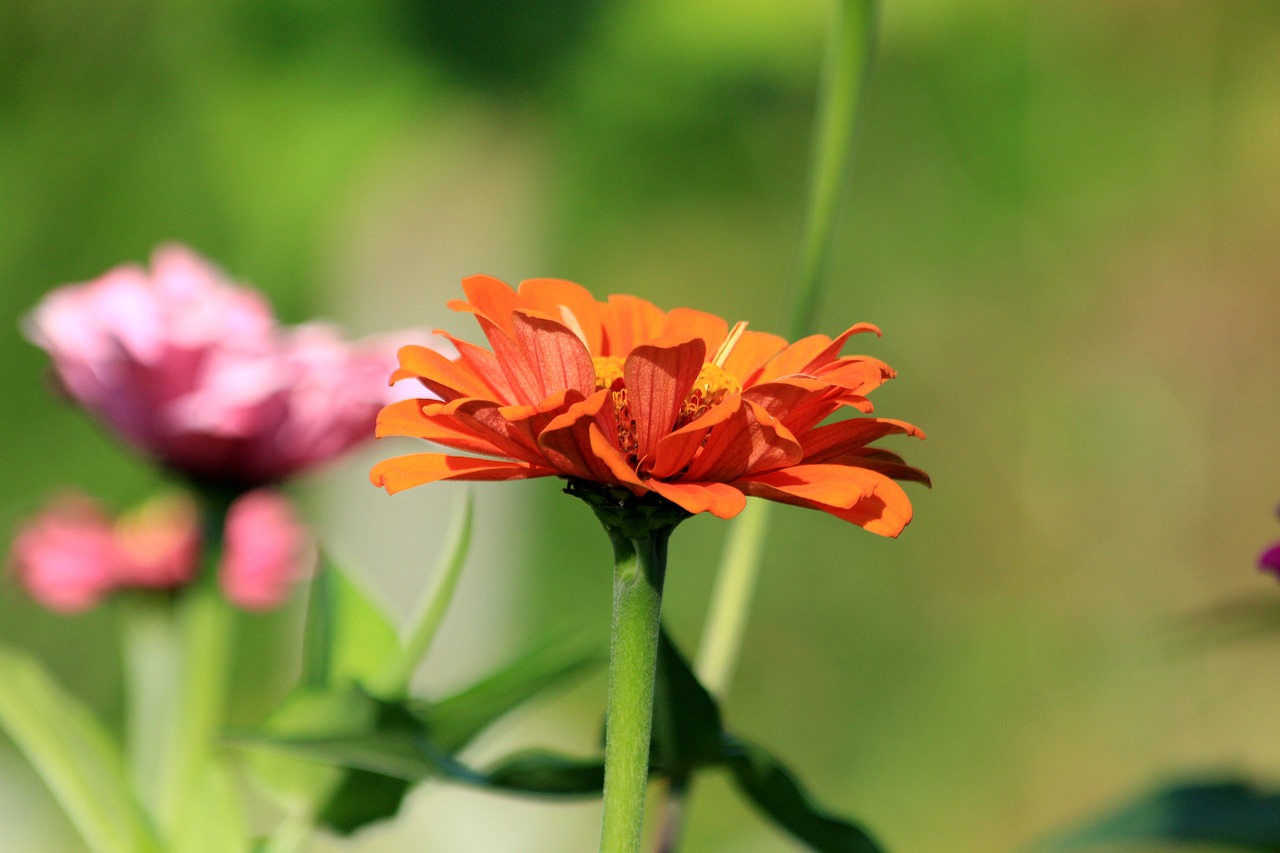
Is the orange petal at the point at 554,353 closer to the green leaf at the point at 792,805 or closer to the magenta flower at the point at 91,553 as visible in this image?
the green leaf at the point at 792,805

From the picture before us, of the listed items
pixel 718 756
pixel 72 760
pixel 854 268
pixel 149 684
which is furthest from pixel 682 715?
pixel 854 268

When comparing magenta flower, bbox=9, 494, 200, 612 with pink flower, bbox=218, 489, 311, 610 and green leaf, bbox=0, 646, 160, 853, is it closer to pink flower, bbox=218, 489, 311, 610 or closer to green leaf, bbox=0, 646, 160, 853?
pink flower, bbox=218, 489, 311, 610

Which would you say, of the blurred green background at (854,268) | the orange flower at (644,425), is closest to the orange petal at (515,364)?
the orange flower at (644,425)

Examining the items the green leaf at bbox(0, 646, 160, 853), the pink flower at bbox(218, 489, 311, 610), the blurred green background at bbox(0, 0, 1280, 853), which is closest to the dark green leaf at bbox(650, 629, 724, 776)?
the green leaf at bbox(0, 646, 160, 853)

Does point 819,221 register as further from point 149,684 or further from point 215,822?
point 149,684

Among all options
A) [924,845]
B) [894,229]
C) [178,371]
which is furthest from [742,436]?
[894,229]

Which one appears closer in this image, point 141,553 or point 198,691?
point 198,691

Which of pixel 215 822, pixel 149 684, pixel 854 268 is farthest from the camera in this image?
pixel 854 268
